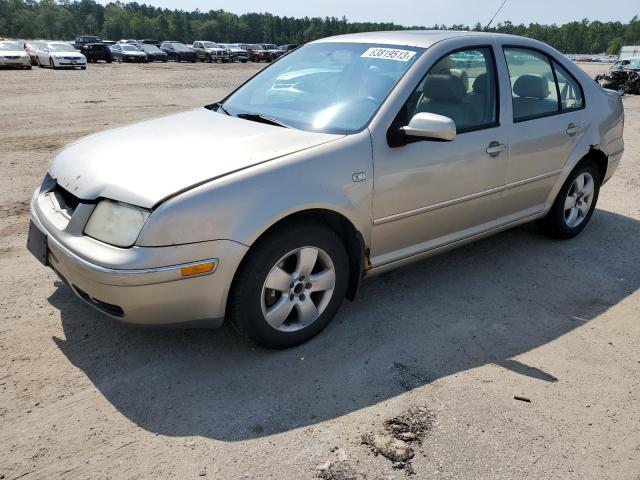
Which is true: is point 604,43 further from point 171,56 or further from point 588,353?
point 588,353

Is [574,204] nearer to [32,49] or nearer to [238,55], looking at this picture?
[32,49]

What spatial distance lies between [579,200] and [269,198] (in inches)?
134

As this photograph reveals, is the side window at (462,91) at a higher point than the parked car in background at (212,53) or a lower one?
lower

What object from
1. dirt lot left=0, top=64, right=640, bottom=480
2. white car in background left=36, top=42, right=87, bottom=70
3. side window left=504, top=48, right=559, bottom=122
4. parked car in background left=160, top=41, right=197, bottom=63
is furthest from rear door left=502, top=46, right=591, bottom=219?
parked car in background left=160, top=41, right=197, bottom=63

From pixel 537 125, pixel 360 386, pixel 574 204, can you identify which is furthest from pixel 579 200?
pixel 360 386

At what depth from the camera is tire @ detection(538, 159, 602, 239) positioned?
4.75 meters

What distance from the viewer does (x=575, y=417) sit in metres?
2.70

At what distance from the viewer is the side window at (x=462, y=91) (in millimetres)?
3511

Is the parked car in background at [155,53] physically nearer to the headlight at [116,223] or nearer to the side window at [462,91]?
the side window at [462,91]

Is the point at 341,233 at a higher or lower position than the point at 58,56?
lower

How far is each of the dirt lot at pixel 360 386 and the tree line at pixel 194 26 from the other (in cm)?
10565

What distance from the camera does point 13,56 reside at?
83.7 ft

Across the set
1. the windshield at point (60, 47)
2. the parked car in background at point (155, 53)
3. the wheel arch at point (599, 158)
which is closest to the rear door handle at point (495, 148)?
the wheel arch at point (599, 158)

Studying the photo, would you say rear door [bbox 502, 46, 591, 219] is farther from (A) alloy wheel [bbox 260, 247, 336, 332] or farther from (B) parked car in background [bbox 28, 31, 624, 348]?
(A) alloy wheel [bbox 260, 247, 336, 332]
